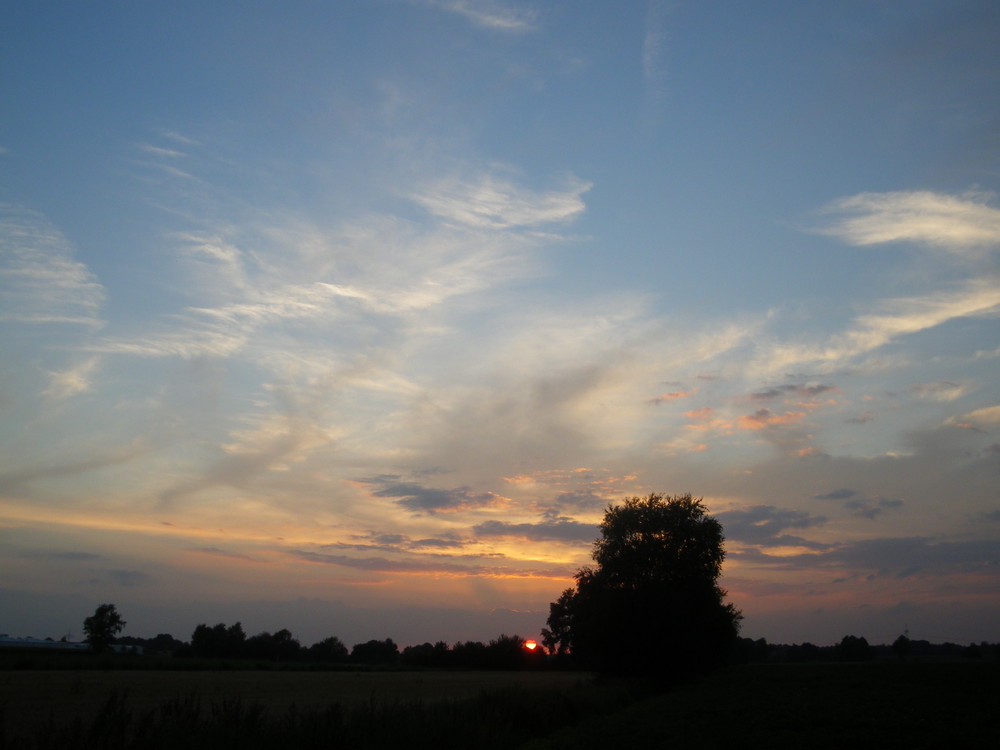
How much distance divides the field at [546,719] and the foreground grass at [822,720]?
4cm

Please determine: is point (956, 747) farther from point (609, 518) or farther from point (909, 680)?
point (609, 518)

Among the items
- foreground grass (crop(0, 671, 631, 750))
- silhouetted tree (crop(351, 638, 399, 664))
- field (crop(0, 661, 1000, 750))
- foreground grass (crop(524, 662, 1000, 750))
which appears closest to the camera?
foreground grass (crop(0, 671, 631, 750))

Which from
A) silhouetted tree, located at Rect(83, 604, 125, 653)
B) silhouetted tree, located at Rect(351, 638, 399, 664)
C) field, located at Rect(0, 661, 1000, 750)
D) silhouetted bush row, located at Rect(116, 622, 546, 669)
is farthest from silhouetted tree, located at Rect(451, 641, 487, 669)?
field, located at Rect(0, 661, 1000, 750)

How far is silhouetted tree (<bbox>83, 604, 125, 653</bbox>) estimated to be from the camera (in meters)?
94.9

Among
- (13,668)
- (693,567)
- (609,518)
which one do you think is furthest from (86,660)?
(693,567)

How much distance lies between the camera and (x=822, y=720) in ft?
60.3

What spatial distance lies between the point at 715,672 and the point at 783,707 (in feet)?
88.4

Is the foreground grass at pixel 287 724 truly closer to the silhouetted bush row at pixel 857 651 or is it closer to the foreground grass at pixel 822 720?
the foreground grass at pixel 822 720

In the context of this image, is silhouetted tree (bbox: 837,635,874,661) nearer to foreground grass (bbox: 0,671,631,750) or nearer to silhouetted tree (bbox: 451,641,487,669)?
silhouetted tree (bbox: 451,641,487,669)

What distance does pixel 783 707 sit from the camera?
22.2 metres

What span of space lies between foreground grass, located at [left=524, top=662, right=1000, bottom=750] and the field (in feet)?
0.14

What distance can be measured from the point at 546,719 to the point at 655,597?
856 inches

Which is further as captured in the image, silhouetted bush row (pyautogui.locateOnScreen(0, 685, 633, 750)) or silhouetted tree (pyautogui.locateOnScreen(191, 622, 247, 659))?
silhouetted tree (pyautogui.locateOnScreen(191, 622, 247, 659))

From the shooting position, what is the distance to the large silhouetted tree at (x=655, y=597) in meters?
41.5
